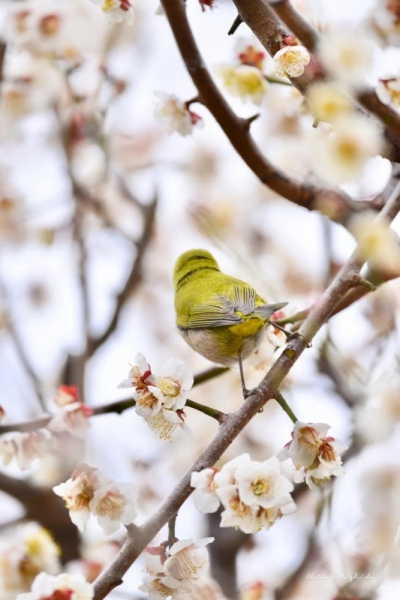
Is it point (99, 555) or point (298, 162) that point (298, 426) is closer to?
point (99, 555)

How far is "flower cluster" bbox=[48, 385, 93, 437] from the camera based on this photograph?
208 centimetres

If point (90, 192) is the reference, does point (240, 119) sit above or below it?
above

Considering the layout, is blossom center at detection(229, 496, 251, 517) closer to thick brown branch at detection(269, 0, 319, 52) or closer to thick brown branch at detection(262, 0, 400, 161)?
thick brown branch at detection(262, 0, 400, 161)

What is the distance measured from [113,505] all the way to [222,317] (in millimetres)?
926

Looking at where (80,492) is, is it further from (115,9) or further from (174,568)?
(115,9)

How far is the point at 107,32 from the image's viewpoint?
3662 millimetres

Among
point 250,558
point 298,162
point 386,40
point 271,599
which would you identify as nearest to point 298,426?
point 386,40

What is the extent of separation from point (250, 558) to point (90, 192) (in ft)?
7.46

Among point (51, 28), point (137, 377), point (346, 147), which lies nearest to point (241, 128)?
point (346, 147)

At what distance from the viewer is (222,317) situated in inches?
87.3

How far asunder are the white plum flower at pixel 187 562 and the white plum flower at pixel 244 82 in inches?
59.3

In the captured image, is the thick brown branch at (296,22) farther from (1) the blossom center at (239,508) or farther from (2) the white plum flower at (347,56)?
(1) the blossom center at (239,508)

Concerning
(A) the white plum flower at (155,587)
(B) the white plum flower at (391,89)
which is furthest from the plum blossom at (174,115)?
(A) the white plum flower at (155,587)

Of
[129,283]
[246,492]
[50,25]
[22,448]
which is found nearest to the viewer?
[246,492]
